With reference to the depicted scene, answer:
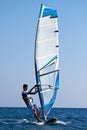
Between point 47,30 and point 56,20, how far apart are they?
108 centimetres

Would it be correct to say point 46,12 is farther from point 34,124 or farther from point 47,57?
point 34,124

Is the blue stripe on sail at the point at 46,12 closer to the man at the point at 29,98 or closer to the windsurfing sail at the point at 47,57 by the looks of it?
the windsurfing sail at the point at 47,57

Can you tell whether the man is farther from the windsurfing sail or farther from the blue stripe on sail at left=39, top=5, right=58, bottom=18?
the blue stripe on sail at left=39, top=5, right=58, bottom=18

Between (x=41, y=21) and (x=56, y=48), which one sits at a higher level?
(x=41, y=21)

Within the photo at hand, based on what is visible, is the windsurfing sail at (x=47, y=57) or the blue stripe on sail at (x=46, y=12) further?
the blue stripe on sail at (x=46, y=12)

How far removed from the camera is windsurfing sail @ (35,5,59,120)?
2316cm

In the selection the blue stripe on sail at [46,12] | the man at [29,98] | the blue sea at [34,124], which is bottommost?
the blue sea at [34,124]

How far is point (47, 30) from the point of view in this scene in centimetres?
2362

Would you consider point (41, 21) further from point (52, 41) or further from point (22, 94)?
point (22, 94)

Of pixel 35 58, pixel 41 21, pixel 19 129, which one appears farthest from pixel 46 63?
pixel 19 129

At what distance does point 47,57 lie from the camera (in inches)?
934

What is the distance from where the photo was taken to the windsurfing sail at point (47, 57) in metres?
23.2

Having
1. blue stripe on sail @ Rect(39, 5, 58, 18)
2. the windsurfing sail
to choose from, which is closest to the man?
the windsurfing sail

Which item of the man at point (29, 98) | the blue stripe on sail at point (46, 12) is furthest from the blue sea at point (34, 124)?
the blue stripe on sail at point (46, 12)
